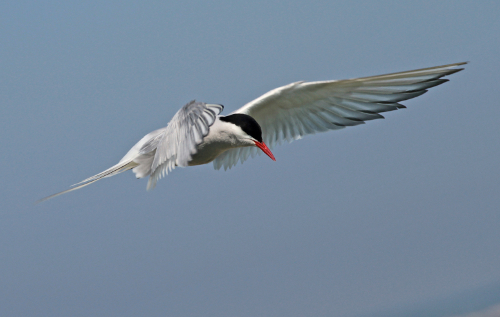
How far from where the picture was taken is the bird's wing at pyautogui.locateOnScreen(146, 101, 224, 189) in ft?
11.4

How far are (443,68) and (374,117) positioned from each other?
0.93 metres

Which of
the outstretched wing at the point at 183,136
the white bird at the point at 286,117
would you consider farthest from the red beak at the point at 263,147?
the outstretched wing at the point at 183,136

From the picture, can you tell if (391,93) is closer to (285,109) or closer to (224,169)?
(285,109)

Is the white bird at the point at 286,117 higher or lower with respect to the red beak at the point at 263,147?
higher

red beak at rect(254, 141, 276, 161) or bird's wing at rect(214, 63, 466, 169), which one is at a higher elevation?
bird's wing at rect(214, 63, 466, 169)

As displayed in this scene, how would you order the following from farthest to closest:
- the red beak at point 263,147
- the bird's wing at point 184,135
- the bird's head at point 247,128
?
the red beak at point 263,147, the bird's head at point 247,128, the bird's wing at point 184,135

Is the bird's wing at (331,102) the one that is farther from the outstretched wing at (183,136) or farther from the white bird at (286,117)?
the outstretched wing at (183,136)

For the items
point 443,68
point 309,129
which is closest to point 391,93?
point 443,68

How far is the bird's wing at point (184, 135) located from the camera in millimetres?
3484

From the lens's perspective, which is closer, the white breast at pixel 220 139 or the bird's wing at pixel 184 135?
the bird's wing at pixel 184 135

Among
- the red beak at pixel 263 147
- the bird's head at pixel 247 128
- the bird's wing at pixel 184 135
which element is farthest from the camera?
the red beak at pixel 263 147

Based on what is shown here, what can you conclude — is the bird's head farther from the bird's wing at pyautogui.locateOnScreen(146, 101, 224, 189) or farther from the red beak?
the bird's wing at pyautogui.locateOnScreen(146, 101, 224, 189)

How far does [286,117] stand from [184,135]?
223cm

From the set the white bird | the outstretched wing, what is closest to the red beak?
the white bird
